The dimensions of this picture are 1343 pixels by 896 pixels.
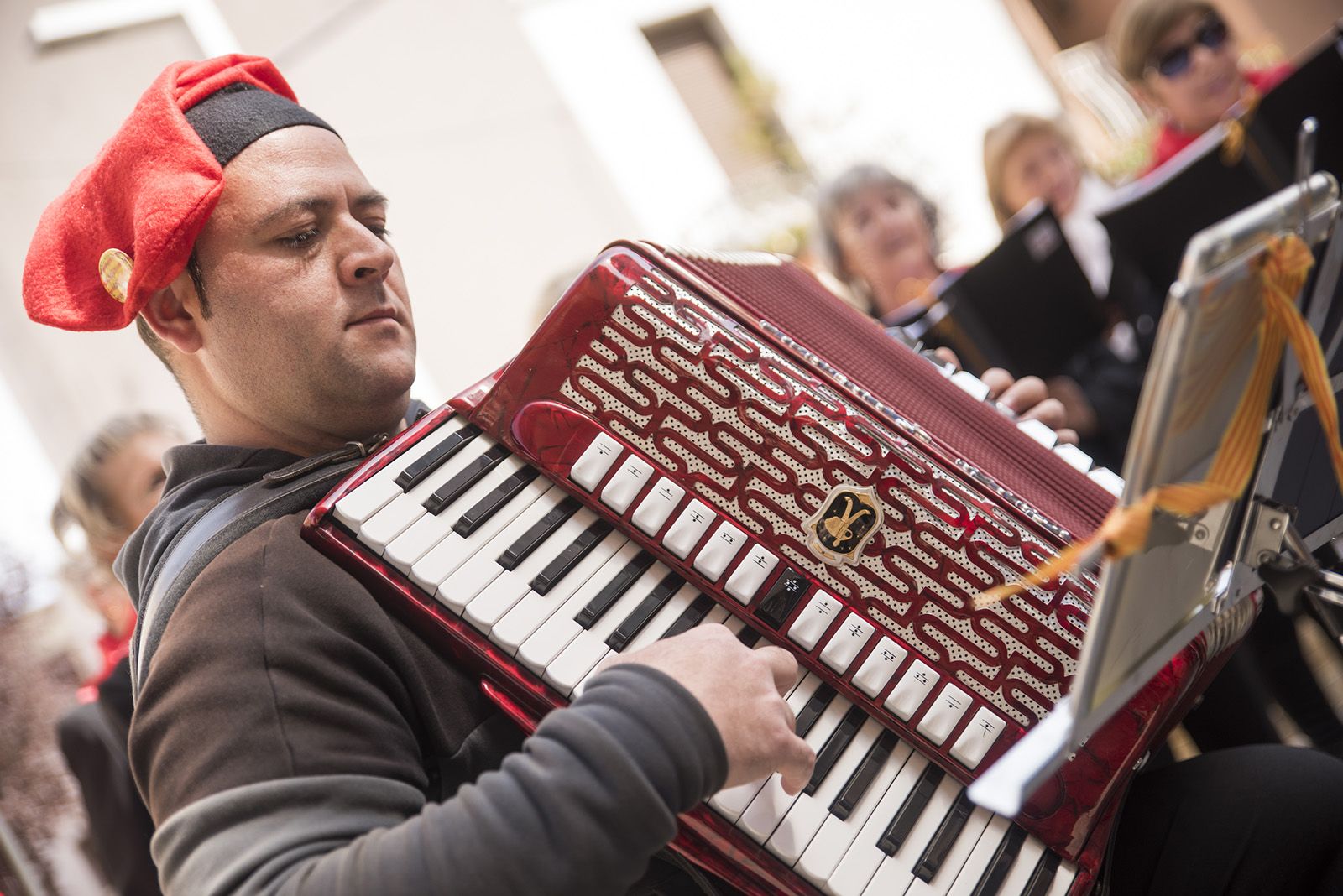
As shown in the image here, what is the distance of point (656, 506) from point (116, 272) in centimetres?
69

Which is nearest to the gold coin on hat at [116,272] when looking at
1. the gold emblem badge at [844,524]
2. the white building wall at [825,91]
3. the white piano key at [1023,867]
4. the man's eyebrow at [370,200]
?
the man's eyebrow at [370,200]

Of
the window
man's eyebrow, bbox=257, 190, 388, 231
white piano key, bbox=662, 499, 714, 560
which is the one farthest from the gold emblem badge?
the window

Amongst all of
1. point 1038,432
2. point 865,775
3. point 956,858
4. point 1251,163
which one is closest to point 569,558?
point 865,775

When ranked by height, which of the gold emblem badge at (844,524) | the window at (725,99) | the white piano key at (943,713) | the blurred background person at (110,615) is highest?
the window at (725,99)

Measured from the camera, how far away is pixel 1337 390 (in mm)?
996

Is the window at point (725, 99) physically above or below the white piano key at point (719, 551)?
above

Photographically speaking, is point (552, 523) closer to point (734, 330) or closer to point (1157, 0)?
point (734, 330)

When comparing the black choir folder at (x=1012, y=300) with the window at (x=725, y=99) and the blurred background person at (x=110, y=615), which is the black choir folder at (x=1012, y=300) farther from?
the window at (x=725, y=99)

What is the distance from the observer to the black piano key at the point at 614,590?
0.99 m

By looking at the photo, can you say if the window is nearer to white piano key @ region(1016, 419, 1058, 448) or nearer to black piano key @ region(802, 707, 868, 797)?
white piano key @ region(1016, 419, 1058, 448)

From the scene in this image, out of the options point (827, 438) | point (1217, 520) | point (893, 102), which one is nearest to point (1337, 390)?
point (1217, 520)

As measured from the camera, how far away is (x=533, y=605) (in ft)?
3.22

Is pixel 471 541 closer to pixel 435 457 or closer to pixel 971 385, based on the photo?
pixel 435 457

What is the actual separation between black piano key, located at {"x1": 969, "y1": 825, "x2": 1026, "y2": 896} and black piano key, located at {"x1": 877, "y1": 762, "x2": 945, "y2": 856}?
0.08 meters
